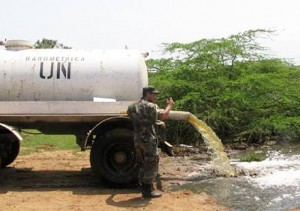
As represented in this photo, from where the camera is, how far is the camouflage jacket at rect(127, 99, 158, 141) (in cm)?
737

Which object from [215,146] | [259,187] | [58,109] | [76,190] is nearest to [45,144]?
[58,109]

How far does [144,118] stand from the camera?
24.2 ft

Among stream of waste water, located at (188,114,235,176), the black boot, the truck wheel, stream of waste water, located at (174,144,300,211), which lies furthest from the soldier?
stream of waste water, located at (188,114,235,176)

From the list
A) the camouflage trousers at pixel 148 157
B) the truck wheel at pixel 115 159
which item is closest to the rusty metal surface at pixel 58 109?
the truck wheel at pixel 115 159

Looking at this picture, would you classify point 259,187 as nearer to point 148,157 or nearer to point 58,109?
point 148,157

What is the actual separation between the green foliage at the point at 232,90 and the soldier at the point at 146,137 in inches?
245

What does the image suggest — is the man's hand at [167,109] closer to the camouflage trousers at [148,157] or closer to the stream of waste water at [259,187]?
the camouflage trousers at [148,157]

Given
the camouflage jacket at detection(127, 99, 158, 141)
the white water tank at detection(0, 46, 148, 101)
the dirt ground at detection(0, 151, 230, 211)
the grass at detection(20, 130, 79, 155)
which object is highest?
the white water tank at detection(0, 46, 148, 101)

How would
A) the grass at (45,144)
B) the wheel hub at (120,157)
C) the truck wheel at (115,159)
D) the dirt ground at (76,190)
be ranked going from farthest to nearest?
the grass at (45,144)
the wheel hub at (120,157)
the truck wheel at (115,159)
the dirt ground at (76,190)

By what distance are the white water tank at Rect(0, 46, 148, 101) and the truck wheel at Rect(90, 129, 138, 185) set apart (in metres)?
0.77

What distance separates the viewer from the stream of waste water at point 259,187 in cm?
695

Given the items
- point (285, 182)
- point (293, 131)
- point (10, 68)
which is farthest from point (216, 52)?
point (10, 68)

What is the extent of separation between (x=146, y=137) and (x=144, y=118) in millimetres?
315

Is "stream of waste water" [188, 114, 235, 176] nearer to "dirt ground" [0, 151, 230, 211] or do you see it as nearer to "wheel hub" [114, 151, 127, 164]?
"dirt ground" [0, 151, 230, 211]
